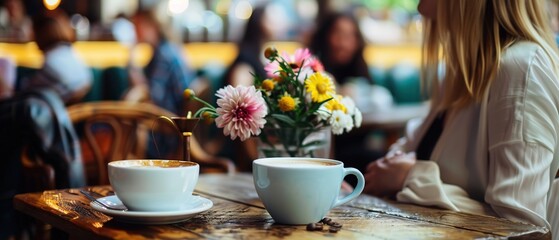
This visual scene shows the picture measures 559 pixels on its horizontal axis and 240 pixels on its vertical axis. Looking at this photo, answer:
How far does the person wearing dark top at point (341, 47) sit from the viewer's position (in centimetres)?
479

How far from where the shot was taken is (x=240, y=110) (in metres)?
1.34

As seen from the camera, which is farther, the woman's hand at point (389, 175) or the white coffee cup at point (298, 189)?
the woman's hand at point (389, 175)

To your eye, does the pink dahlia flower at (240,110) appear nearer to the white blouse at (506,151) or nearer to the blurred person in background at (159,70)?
the white blouse at (506,151)

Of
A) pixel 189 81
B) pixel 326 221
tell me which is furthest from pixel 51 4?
pixel 326 221

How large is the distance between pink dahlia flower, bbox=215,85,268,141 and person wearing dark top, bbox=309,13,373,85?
346cm

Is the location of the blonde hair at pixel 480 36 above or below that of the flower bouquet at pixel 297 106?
above

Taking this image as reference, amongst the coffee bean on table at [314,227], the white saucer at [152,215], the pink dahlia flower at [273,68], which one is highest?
the pink dahlia flower at [273,68]

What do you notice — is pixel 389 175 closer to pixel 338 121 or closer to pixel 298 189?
pixel 338 121

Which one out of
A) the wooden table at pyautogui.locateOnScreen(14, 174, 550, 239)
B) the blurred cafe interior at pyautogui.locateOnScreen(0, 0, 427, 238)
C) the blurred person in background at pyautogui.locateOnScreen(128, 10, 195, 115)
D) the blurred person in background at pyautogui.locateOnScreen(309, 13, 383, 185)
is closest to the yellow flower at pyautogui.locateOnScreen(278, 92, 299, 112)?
the wooden table at pyautogui.locateOnScreen(14, 174, 550, 239)

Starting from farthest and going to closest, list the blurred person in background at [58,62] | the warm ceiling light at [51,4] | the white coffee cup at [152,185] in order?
the warm ceiling light at [51,4], the blurred person in background at [58,62], the white coffee cup at [152,185]

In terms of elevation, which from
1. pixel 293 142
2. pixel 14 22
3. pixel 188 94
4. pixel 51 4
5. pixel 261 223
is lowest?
pixel 261 223

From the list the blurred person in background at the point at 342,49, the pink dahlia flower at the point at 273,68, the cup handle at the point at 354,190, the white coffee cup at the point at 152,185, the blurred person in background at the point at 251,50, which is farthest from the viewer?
the blurred person in background at the point at 342,49

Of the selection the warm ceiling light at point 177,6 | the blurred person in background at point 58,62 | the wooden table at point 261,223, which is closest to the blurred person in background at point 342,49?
the warm ceiling light at point 177,6

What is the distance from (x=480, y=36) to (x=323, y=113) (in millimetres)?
421
